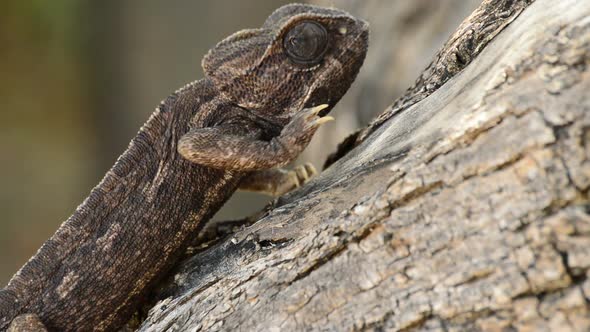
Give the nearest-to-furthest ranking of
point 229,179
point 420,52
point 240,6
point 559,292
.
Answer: point 559,292 → point 229,179 → point 420,52 → point 240,6

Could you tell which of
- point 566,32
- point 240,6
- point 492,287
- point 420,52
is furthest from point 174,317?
point 240,6

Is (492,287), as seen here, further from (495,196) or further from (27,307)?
(27,307)

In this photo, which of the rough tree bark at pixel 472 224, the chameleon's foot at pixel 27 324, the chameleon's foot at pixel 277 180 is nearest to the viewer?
the rough tree bark at pixel 472 224

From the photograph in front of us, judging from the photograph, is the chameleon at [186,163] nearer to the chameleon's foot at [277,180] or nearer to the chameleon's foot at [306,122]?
the chameleon's foot at [306,122]

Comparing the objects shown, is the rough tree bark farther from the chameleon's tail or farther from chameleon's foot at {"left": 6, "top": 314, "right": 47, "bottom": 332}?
the chameleon's tail

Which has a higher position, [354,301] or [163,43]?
[163,43]

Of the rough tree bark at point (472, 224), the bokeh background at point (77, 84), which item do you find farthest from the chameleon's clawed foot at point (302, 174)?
the bokeh background at point (77, 84)

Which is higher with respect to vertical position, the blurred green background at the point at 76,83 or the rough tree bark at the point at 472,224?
the blurred green background at the point at 76,83
